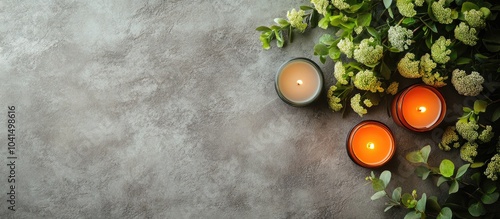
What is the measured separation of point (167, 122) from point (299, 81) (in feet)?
1.79

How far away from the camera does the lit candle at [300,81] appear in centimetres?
185

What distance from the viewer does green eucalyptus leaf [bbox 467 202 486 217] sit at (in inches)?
67.5

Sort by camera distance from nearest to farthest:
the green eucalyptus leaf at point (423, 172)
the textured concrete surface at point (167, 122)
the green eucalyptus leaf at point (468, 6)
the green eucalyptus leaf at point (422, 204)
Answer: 1. the green eucalyptus leaf at point (468, 6)
2. the green eucalyptus leaf at point (422, 204)
3. the green eucalyptus leaf at point (423, 172)
4. the textured concrete surface at point (167, 122)

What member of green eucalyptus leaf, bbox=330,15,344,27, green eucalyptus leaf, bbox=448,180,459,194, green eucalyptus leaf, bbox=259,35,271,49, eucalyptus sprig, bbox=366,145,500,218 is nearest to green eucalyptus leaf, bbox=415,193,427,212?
eucalyptus sprig, bbox=366,145,500,218

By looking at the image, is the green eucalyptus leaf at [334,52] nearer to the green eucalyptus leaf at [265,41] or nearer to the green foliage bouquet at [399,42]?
the green foliage bouquet at [399,42]

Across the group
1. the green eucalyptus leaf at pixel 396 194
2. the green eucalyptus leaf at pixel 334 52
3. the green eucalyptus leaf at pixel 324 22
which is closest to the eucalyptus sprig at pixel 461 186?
the green eucalyptus leaf at pixel 396 194

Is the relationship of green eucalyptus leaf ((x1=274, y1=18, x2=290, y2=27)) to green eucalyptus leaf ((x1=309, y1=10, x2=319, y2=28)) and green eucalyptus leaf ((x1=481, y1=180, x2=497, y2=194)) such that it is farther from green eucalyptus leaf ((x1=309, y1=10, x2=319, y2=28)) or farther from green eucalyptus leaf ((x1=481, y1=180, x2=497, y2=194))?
green eucalyptus leaf ((x1=481, y1=180, x2=497, y2=194))

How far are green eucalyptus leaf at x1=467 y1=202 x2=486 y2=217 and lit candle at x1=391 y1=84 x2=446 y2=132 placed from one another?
31cm

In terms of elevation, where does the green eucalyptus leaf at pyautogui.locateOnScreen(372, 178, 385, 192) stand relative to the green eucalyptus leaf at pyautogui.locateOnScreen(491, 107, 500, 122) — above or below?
below

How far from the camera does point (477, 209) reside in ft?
5.65

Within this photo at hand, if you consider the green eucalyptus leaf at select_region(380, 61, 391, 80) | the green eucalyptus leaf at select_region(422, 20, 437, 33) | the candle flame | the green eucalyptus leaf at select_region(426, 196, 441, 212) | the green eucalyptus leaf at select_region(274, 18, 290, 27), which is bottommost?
the green eucalyptus leaf at select_region(426, 196, 441, 212)

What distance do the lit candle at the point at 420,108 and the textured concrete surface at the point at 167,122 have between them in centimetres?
12

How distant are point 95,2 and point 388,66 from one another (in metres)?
1.17

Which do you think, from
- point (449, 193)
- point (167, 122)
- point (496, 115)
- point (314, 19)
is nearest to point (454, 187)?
point (449, 193)
